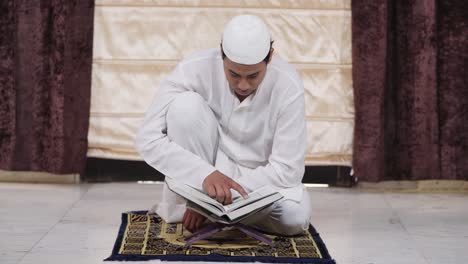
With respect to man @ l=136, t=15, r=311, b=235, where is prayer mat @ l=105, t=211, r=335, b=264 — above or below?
below

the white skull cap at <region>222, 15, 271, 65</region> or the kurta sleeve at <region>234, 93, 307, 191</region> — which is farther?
the kurta sleeve at <region>234, 93, 307, 191</region>

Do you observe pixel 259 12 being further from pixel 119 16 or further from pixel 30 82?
pixel 30 82

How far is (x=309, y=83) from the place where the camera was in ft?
13.0

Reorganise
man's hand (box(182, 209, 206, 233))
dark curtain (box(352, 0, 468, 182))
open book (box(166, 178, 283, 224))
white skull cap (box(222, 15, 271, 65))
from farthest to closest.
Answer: dark curtain (box(352, 0, 468, 182))
man's hand (box(182, 209, 206, 233))
white skull cap (box(222, 15, 271, 65))
open book (box(166, 178, 283, 224))

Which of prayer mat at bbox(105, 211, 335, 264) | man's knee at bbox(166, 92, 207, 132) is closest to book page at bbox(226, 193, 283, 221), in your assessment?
prayer mat at bbox(105, 211, 335, 264)

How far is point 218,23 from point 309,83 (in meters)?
0.47

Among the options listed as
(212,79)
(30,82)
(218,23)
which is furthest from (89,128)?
(212,79)

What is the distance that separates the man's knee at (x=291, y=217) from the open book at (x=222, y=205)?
20 cm

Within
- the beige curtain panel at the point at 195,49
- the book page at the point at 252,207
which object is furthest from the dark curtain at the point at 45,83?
the book page at the point at 252,207

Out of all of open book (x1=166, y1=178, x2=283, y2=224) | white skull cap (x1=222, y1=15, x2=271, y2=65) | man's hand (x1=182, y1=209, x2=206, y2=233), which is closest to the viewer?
open book (x1=166, y1=178, x2=283, y2=224)

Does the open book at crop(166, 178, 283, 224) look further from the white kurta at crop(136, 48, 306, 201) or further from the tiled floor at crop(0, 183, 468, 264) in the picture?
the tiled floor at crop(0, 183, 468, 264)

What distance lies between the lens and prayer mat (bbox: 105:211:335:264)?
256 cm

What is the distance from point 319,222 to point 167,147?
0.71 metres

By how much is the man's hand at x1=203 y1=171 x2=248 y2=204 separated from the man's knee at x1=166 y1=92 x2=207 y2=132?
0.75ft
